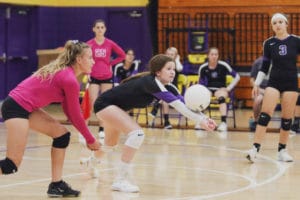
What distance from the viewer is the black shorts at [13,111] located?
303 inches

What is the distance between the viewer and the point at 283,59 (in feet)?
37.3

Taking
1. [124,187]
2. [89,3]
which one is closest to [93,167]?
[124,187]

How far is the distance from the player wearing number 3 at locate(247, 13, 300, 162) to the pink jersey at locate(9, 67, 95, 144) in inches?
167

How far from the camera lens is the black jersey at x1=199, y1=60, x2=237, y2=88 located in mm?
16562

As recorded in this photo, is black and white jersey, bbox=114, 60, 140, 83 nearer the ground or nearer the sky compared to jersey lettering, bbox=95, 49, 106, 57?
nearer the ground

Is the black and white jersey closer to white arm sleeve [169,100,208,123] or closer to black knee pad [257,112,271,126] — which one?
black knee pad [257,112,271,126]

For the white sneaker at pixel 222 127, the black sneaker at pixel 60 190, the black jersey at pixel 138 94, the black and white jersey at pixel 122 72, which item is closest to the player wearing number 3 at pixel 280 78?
the black jersey at pixel 138 94

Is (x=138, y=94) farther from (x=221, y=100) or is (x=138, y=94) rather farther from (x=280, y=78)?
(x=221, y=100)

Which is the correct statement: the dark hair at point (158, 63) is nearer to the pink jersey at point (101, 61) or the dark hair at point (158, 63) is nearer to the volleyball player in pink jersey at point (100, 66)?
the volleyball player in pink jersey at point (100, 66)

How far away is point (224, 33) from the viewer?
21.7 m

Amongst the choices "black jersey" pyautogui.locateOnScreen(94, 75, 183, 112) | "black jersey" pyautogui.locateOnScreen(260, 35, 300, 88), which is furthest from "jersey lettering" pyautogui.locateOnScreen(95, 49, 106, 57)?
"black jersey" pyautogui.locateOnScreen(94, 75, 183, 112)

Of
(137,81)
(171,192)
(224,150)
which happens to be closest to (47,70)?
(137,81)

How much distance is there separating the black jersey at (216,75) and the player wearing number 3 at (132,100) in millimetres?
7572

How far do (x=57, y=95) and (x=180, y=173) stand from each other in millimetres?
2982
